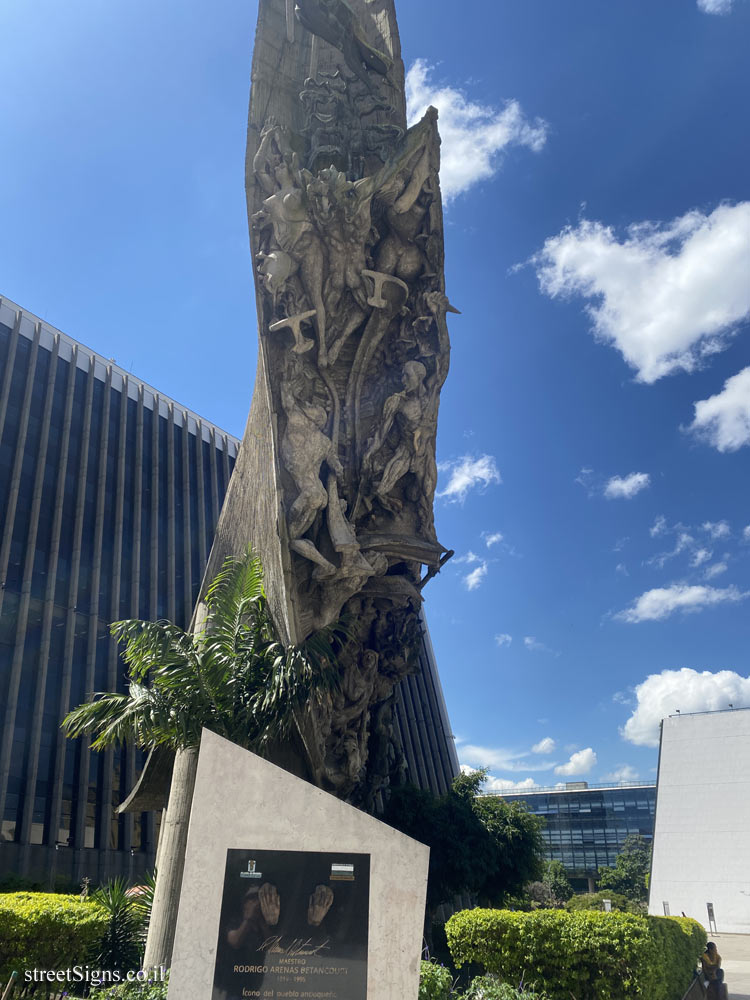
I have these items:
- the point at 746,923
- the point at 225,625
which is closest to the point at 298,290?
the point at 225,625

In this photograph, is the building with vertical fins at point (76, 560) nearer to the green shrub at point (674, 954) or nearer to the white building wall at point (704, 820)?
the green shrub at point (674, 954)

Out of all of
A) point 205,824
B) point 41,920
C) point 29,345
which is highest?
point 29,345

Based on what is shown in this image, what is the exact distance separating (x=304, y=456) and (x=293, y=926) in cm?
857

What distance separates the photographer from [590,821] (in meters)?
83.2

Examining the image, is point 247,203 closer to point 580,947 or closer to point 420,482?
point 420,482

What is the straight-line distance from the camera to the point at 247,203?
46.0 feet

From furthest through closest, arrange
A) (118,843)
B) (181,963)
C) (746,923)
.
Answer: (746,923) → (118,843) → (181,963)

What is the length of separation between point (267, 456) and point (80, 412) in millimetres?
26293

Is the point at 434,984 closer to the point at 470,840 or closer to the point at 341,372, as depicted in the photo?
the point at 341,372

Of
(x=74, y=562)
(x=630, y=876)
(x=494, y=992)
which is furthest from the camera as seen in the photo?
(x=630, y=876)

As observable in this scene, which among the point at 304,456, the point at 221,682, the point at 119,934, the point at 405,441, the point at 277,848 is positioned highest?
the point at 405,441

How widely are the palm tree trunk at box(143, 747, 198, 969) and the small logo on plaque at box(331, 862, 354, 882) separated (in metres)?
4.19

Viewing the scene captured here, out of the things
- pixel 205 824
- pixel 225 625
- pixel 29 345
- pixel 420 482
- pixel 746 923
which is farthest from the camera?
pixel 746 923

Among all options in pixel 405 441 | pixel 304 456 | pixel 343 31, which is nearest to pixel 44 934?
pixel 304 456
